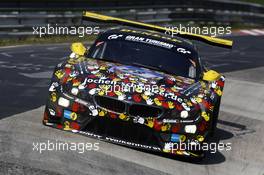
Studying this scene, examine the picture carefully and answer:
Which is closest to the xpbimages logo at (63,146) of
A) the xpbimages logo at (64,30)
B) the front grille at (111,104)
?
the front grille at (111,104)

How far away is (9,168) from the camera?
17.9ft

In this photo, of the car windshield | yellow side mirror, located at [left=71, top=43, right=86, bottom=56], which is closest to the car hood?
the car windshield

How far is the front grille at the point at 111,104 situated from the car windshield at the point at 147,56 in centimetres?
133

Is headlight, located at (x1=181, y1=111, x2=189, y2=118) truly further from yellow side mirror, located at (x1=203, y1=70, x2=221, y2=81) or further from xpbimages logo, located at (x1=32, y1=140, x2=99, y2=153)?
yellow side mirror, located at (x1=203, y1=70, x2=221, y2=81)

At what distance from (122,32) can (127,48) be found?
1.62ft

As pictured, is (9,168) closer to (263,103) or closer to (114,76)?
(114,76)

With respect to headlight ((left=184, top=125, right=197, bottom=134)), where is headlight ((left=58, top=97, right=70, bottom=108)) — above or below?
above

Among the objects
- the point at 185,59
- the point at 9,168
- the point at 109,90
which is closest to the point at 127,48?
the point at 185,59

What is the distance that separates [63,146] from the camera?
21.5 feet

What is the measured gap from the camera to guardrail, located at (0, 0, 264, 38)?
58.2 ft

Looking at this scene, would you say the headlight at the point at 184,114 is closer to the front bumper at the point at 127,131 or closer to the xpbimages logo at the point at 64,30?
the front bumper at the point at 127,131

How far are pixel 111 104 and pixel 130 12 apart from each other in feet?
49.9

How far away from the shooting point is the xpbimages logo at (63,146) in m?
6.37

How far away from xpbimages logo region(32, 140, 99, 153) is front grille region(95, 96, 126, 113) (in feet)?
1.49
